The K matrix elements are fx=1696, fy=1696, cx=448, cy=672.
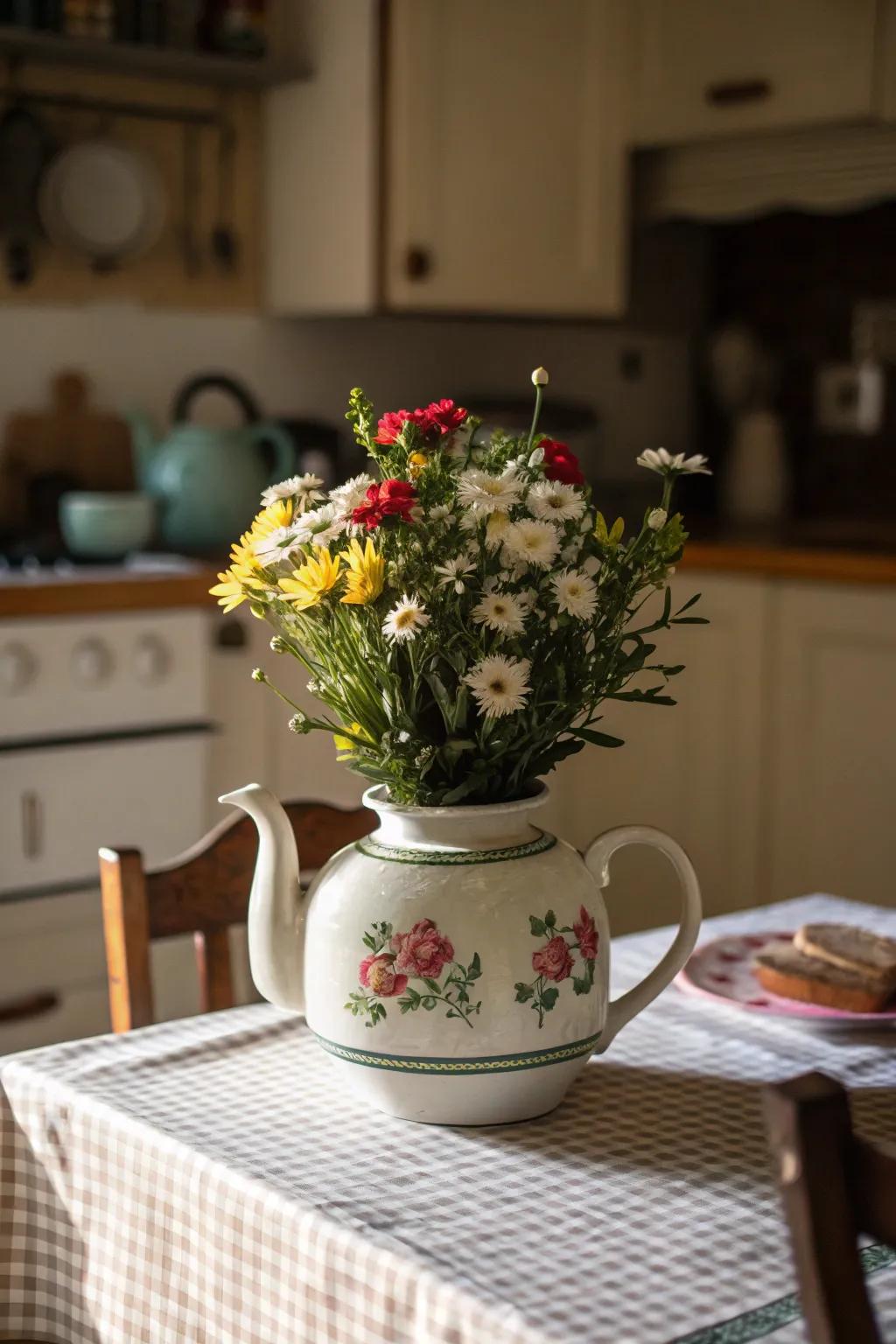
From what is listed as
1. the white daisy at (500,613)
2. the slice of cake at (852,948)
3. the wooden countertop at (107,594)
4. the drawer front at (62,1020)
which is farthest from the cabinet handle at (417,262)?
the white daisy at (500,613)

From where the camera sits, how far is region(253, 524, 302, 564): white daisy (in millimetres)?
997

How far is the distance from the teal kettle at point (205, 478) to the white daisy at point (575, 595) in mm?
2047

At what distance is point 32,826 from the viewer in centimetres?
250

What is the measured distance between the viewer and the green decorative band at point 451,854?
1.01 m

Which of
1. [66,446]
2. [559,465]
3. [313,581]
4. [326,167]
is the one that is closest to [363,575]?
[313,581]

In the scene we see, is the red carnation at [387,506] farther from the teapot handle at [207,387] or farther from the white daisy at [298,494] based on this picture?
the teapot handle at [207,387]

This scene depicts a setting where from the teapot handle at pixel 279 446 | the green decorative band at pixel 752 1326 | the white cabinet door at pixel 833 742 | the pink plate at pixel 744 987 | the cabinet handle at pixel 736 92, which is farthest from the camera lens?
the cabinet handle at pixel 736 92

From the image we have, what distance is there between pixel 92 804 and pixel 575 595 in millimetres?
1723

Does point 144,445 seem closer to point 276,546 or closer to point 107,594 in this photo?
point 107,594

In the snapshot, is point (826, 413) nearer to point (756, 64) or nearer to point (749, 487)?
point (749, 487)

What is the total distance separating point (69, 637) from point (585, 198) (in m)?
1.52

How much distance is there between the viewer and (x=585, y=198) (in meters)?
3.41

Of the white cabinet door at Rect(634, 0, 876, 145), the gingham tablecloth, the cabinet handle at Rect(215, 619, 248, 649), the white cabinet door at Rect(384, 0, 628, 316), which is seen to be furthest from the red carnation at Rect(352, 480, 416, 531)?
the white cabinet door at Rect(634, 0, 876, 145)

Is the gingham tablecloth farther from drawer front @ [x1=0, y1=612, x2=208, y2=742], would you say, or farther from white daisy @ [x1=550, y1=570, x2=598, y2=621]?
drawer front @ [x1=0, y1=612, x2=208, y2=742]
